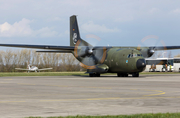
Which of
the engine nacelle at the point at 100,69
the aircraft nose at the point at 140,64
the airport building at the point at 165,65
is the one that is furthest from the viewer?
the airport building at the point at 165,65

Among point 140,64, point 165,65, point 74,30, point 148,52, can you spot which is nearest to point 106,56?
point 148,52

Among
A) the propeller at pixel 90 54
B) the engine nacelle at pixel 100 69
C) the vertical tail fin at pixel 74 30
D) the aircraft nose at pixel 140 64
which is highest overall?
the vertical tail fin at pixel 74 30

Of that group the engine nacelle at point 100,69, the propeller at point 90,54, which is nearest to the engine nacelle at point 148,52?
the propeller at point 90,54

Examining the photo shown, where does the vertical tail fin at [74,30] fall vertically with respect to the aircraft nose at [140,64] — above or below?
above

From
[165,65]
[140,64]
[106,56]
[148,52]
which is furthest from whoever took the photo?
[165,65]

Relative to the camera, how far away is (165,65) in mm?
76688

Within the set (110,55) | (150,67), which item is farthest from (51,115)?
(150,67)

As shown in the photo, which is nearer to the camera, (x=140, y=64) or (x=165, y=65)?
(x=140, y=64)

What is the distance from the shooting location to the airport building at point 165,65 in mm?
74875

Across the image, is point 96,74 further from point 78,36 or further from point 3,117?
point 3,117

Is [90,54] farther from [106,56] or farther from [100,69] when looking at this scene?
[100,69]

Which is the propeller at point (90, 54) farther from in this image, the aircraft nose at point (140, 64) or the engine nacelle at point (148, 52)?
the aircraft nose at point (140, 64)

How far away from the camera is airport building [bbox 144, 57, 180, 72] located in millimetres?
74875

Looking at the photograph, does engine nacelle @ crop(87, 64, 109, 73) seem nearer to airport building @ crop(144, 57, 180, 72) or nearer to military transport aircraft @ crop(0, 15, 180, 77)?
military transport aircraft @ crop(0, 15, 180, 77)
